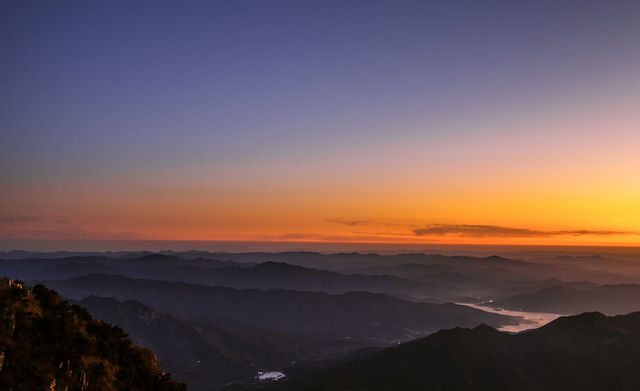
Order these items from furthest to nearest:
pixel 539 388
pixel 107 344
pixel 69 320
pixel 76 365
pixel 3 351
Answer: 1. pixel 539 388
2. pixel 107 344
3. pixel 69 320
4. pixel 76 365
5. pixel 3 351

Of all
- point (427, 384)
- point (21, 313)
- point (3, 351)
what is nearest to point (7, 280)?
point (21, 313)

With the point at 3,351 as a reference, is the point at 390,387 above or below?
below

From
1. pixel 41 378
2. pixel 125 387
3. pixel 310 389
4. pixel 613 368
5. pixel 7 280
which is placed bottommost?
pixel 310 389

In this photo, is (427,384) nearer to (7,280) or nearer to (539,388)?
(539,388)

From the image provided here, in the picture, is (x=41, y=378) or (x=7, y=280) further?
(x=7, y=280)

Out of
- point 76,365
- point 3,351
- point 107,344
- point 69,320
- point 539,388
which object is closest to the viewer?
point 3,351

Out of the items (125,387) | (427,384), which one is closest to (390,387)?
(427,384)

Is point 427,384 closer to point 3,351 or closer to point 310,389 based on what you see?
point 310,389
